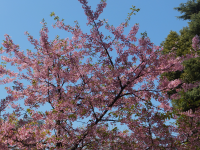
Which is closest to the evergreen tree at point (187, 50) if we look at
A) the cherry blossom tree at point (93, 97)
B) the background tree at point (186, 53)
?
the background tree at point (186, 53)

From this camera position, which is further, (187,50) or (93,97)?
(187,50)

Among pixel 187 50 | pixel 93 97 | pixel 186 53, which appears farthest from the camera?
pixel 187 50

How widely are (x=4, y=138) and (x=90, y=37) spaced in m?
4.63

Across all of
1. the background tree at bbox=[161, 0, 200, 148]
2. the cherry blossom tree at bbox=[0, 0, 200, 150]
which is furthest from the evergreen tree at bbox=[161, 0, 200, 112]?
the cherry blossom tree at bbox=[0, 0, 200, 150]

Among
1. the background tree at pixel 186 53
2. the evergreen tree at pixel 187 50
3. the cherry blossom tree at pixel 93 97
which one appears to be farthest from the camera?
the evergreen tree at pixel 187 50

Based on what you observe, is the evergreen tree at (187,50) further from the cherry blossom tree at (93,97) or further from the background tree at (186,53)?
the cherry blossom tree at (93,97)

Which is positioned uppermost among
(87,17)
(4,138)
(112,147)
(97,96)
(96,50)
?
(87,17)

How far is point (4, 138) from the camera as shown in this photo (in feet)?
19.1

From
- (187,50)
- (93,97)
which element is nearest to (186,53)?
(187,50)

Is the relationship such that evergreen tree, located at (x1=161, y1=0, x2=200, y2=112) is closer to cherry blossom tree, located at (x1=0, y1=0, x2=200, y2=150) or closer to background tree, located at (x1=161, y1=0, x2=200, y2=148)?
background tree, located at (x1=161, y1=0, x2=200, y2=148)

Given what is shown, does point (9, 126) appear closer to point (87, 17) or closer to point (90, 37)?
point (90, 37)

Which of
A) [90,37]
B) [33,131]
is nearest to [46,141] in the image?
[33,131]

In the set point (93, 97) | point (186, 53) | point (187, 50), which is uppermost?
point (187, 50)

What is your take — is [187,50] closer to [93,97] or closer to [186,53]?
[186,53]
